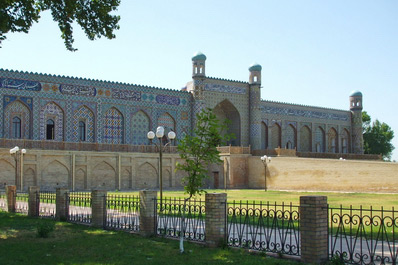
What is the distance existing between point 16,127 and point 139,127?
7404 mm

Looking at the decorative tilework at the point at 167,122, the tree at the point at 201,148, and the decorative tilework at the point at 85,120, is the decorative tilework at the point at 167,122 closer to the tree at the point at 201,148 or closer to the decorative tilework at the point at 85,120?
the decorative tilework at the point at 85,120

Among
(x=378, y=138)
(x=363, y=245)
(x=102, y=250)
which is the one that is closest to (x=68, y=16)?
(x=102, y=250)

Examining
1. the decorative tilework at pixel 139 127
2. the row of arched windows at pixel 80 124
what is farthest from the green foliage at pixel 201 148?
the decorative tilework at pixel 139 127

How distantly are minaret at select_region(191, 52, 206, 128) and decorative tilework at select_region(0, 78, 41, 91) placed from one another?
10090mm

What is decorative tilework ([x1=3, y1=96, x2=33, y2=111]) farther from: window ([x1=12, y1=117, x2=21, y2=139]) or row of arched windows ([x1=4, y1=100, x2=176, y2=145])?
window ([x1=12, y1=117, x2=21, y2=139])

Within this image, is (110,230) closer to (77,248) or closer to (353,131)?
(77,248)

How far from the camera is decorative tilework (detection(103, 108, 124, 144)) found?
28156 mm

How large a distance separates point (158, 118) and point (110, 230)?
20.4 meters

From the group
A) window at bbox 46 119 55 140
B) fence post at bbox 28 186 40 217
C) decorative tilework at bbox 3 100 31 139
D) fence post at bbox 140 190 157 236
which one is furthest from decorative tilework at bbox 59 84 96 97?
fence post at bbox 140 190 157 236

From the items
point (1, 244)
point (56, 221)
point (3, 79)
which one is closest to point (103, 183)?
point (3, 79)

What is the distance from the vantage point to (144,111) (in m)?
29.6

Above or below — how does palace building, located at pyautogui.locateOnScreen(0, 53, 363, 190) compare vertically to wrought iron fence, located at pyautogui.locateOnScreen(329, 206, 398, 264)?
above

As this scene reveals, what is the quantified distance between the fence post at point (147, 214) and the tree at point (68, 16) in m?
5.52

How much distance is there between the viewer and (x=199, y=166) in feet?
26.1
